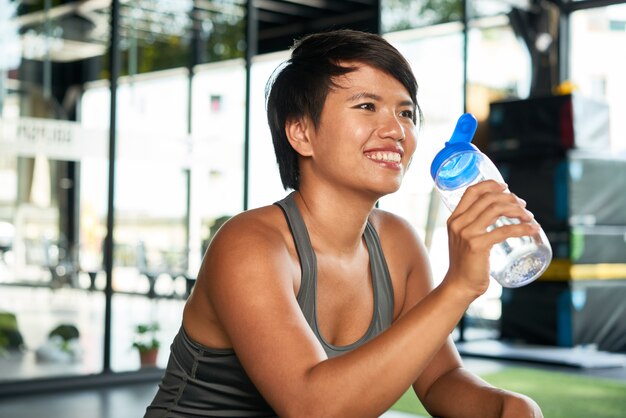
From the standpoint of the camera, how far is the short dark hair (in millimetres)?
1479

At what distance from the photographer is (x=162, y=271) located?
5.31 meters

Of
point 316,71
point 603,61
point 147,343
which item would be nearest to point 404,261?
point 316,71

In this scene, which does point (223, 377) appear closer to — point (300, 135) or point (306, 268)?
point (306, 268)

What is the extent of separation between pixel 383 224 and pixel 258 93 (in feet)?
13.5

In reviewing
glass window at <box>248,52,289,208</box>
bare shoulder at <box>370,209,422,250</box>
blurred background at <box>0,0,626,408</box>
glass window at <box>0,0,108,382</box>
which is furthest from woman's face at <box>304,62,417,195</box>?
glass window at <box>248,52,289,208</box>

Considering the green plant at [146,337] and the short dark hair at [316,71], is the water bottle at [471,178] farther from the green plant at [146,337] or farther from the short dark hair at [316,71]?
the green plant at [146,337]

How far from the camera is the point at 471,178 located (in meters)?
1.25

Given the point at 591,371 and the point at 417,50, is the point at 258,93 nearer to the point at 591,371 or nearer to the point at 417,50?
the point at 417,50

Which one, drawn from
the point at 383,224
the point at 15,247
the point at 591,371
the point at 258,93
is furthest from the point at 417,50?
the point at 383,224

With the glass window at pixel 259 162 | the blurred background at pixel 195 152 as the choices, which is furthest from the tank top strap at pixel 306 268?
Result: the glass window at pixel 259 162

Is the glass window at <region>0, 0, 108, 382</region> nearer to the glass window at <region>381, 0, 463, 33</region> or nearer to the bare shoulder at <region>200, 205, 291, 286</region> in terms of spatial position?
the glass window at <region>381, 0, 463, 33</region>

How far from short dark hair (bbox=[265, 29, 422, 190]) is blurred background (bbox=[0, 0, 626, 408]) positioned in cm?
305

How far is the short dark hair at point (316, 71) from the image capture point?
4.85 ft

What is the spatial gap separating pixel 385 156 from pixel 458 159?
21 cm
